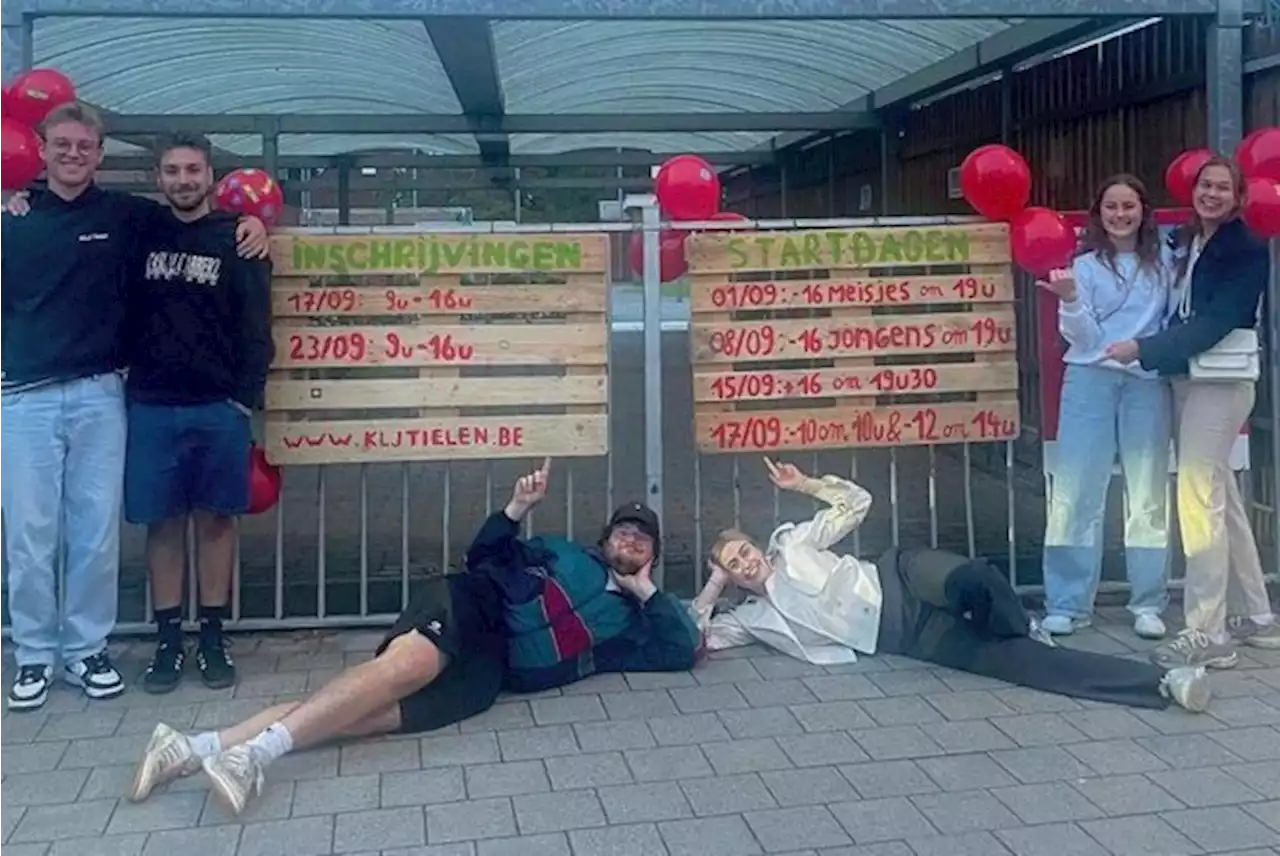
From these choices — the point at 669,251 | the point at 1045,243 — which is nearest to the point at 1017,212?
the point at 1045,243

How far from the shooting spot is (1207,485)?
5.34m

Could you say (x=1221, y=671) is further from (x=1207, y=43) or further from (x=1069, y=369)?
(x=1207, y=43)

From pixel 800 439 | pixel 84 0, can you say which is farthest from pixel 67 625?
pixel 800 439

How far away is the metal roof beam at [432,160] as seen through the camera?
610 inches

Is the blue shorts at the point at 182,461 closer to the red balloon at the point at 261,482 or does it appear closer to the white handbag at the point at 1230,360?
the red balloon at the point at 261,482

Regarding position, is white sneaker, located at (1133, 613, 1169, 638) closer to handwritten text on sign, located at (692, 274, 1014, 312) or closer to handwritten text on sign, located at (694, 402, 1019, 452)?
handwritten text on sign, located at (694, 402, 1019, 452)

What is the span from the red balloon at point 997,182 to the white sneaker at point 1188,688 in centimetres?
195

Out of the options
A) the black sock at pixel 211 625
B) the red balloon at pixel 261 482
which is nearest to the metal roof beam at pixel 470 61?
the red balloon at pixel 261 482

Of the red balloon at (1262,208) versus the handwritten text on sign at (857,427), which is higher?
the red balloon at (1262,208)

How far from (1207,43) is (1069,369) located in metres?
1.71

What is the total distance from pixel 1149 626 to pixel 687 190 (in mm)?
2381

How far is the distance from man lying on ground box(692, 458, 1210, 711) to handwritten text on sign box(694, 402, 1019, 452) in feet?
0.83

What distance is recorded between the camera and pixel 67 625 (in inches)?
203

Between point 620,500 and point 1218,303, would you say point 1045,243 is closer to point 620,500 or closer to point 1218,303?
point 1218,303
